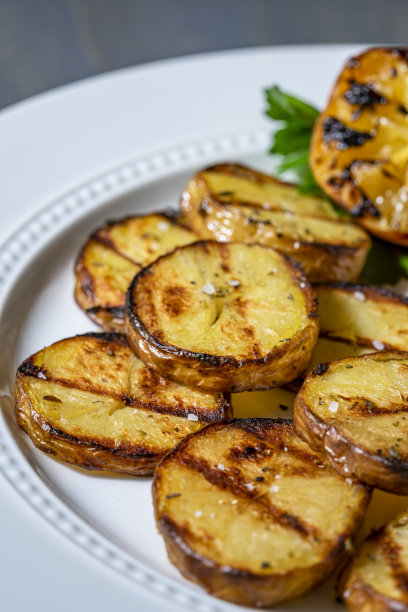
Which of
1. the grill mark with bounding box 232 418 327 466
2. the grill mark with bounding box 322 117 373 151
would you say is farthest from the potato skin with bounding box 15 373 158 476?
the grill mark with bounding box 322 117 373 151

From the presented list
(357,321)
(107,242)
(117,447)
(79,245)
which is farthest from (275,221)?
(117,447)

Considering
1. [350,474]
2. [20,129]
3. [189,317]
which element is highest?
[20,129]

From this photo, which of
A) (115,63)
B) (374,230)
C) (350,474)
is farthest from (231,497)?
(115,63)

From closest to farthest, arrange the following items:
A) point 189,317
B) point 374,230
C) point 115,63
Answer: point 189,317
point 374,230
point 115,63

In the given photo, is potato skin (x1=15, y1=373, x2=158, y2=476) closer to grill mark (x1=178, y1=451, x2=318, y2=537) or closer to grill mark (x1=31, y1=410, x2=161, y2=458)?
grill mark (x1=31, y1=410, x2=161, y2=458)

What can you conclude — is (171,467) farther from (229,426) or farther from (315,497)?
(315,497)

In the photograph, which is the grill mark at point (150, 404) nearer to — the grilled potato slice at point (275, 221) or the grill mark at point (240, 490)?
the grill mark at point (240, 490)
